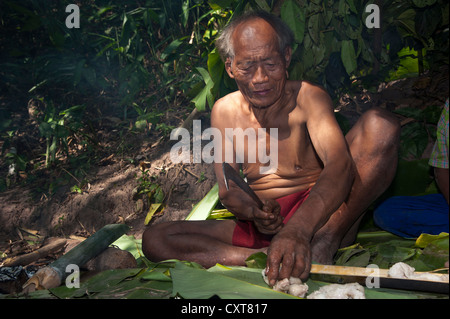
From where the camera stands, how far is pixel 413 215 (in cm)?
229

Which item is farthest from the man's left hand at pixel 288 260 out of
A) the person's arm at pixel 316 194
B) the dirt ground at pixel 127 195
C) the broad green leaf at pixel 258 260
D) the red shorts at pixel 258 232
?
the dirt ground at pixel 127 195

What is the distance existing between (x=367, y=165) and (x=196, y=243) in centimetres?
94

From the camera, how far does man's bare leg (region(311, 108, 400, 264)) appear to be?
83.1 inches

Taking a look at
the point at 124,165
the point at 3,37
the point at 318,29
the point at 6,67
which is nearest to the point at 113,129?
the point at 124,165

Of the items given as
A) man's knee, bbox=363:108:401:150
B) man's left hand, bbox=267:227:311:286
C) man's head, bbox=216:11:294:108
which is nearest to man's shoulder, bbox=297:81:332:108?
man's head, bbox=216:11:294:108

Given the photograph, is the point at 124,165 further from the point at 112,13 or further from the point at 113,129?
the point at 112,13

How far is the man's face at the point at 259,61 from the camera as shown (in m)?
2.15

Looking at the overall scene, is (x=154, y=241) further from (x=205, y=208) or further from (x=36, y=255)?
(x=36, y=255)

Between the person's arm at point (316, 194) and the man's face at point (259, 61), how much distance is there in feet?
0.61

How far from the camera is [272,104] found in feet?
7.48

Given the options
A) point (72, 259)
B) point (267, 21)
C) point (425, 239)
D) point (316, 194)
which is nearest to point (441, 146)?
point (425, 239)

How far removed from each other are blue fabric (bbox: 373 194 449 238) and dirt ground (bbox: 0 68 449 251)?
1.14m

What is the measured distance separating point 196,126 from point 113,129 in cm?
98

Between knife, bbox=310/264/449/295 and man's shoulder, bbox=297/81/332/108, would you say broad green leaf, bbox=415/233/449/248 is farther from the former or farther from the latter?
man's shoulder, bbox=297/81/332/108
